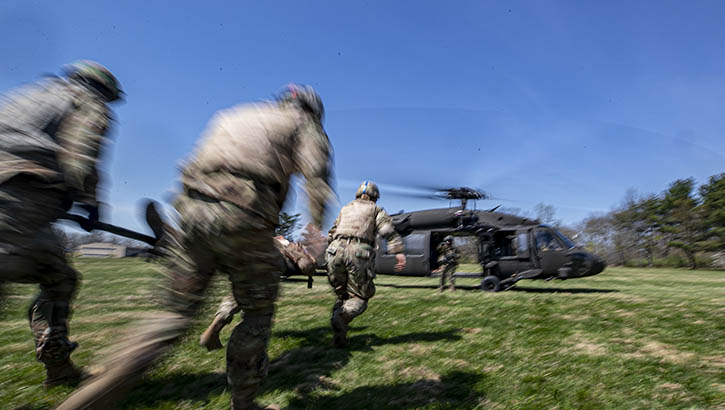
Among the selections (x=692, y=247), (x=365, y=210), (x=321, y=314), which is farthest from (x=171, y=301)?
(x=692, y=247)

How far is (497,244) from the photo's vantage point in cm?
1101

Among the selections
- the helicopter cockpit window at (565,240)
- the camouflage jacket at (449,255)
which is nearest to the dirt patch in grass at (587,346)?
the camouflage jacket at (449,255)

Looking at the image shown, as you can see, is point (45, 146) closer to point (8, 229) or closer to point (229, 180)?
point (8, 229)

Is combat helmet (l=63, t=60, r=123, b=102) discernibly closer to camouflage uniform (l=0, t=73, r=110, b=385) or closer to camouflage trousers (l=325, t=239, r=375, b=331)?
camouflage uniform (l=0, t=73, r=110, b=385)

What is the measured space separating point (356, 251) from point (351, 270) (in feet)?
0.65

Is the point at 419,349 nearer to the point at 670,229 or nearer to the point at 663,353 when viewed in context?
the point at 663,353

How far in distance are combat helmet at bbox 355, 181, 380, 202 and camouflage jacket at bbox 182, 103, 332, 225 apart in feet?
7.49

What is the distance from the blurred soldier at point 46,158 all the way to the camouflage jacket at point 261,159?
55cm

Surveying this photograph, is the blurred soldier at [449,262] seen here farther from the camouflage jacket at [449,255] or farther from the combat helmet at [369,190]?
the combat helmet at [369,190]

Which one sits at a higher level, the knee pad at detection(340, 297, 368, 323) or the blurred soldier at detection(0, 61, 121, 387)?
the blurred soldier at detection(0, 61, 121, 387)

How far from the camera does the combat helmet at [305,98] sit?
2.04m

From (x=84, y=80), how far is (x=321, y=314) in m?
4.08

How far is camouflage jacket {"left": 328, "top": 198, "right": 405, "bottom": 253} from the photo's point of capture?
3887 mm

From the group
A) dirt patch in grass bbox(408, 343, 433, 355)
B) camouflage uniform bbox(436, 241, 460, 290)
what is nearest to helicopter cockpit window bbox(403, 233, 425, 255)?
camouflage uniform bbox(436, 241, 460, 290)
